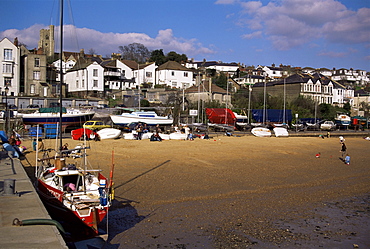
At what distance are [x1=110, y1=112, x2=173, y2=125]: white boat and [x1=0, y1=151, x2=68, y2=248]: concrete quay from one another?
87.7 feet

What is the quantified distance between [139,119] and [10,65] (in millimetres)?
31224

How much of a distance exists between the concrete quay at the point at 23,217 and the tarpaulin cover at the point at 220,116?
37.4m

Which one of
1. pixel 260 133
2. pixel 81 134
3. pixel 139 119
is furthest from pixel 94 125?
pixel 260 133

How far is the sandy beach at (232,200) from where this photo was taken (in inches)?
480

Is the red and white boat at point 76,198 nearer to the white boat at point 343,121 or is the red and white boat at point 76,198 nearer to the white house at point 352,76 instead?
the white boat at point 343,121

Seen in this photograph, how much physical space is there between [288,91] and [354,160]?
5221 centimetres

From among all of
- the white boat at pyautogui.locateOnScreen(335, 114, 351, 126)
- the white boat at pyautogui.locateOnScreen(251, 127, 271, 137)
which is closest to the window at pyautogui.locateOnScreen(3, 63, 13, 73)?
the white boat at pyautogui.locateOnScreen(251, 127, 271, 137)

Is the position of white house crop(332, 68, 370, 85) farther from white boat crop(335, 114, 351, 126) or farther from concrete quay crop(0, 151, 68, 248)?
concrete quay crop(0, 151, 68, 248)

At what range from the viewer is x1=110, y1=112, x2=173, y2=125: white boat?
1666 inches

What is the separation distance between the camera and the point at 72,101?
2313 inches

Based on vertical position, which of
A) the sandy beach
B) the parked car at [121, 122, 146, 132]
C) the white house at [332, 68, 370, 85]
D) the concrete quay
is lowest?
the sandy beach

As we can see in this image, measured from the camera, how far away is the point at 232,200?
16125 mm

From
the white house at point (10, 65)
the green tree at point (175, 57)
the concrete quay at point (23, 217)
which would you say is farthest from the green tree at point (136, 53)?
the concrete quay at point (23, 217)

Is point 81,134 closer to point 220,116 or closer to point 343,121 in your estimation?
point 220,116
